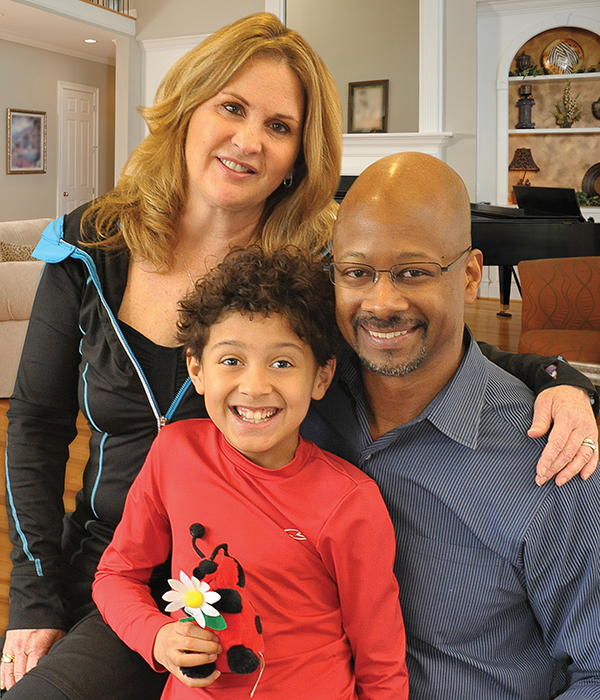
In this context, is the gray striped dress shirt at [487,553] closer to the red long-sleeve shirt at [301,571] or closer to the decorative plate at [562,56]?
the red long-sleeve shirt at [301,571]

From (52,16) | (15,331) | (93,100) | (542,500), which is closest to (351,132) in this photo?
(52,16)

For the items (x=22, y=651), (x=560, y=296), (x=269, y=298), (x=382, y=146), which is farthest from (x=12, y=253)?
(x=382, y=146)

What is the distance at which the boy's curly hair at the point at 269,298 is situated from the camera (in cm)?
121

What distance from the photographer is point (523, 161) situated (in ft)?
28.2

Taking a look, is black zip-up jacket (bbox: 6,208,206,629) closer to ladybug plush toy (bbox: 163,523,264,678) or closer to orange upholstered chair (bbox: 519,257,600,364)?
ladybug plush toy (bbox: 163,523,264,678)

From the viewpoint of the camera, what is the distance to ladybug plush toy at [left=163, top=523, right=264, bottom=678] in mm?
905

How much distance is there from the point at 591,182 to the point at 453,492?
27.4 feet

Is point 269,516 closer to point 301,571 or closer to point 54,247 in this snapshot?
point 301,571

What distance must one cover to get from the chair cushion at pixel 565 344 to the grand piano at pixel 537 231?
1.80 m

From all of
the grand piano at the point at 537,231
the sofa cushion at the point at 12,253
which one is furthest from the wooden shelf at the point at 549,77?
the sofa cushion at the point at 12,253

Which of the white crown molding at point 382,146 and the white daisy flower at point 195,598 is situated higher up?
the white crown molding at point 382,146

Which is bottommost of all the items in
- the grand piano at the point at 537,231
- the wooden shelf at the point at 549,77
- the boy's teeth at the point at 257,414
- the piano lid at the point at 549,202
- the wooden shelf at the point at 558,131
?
the boy's teeth at the point at 257,414

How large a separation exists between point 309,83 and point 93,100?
1161 centimetres

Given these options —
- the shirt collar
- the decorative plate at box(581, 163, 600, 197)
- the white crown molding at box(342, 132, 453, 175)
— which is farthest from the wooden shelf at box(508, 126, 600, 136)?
the shirt collar
